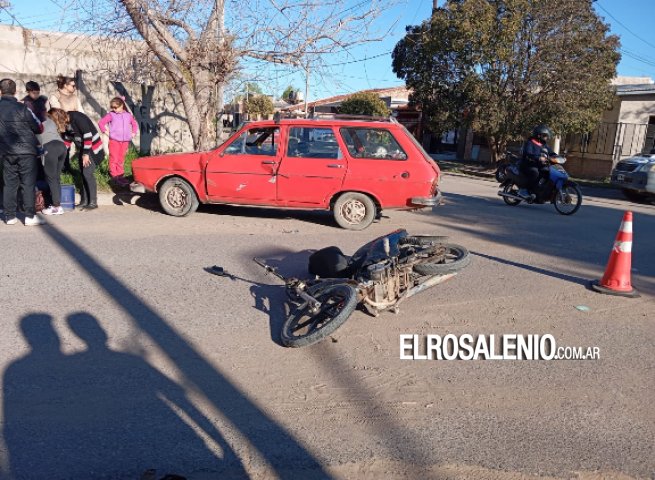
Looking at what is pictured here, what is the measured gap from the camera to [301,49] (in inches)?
426

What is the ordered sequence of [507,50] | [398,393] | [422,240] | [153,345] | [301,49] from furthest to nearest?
1. [507,50]
2. [301,49]
3. [422,240]
4. [153,345]
5. [398,393]

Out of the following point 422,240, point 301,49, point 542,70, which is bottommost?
point 422,240

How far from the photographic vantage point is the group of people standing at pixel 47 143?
7.18 meters

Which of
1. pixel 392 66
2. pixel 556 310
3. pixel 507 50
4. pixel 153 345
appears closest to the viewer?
pixel 153 345

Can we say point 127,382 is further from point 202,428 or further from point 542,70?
point 542,70

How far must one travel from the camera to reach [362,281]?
14.5 ft

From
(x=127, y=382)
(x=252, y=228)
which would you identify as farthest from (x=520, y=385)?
(x=252, y=228)

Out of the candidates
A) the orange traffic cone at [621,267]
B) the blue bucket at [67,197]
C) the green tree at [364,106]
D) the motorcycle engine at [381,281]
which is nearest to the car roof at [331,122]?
the blue bucket at [67,197]

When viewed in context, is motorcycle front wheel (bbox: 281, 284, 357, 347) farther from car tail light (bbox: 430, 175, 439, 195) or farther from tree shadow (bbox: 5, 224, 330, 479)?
car tail light (bbox: 430, 175, 439, 195)

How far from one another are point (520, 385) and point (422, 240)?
2.33 meters

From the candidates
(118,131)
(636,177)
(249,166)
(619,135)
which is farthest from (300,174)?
(619,135)

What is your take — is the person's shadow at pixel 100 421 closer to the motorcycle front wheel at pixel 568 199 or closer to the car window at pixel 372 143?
the car window at pixel 372 143

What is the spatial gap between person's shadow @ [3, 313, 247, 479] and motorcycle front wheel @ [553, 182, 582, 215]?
980 cm

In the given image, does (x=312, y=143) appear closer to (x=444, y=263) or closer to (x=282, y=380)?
(x=444, y=263)
